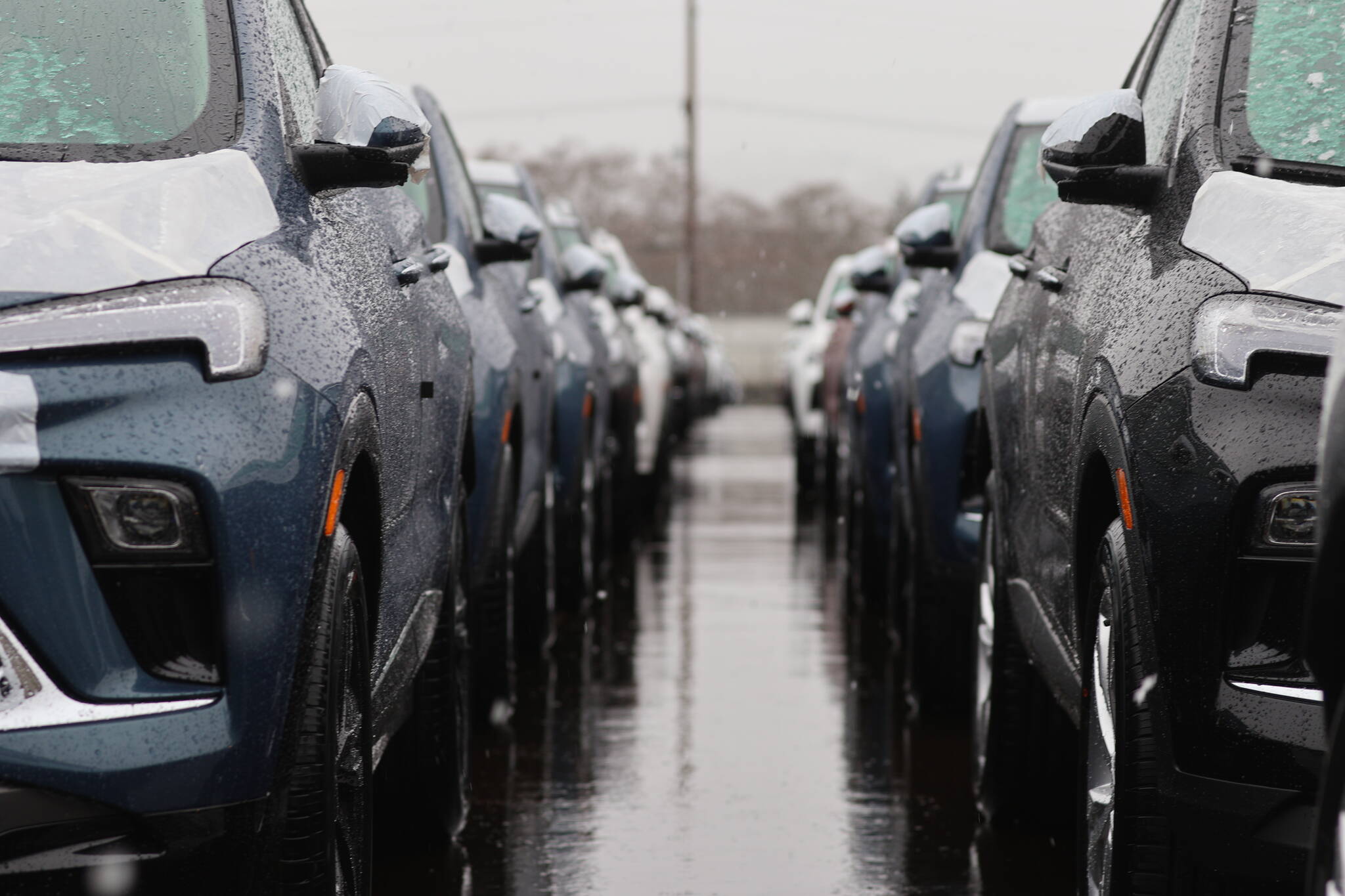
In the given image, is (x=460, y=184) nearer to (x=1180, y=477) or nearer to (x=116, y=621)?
(x=1180, y=477)

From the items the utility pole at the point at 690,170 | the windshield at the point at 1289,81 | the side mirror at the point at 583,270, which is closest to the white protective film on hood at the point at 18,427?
the windshield at the point at 1289,81

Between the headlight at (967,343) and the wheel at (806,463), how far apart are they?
35.6ft

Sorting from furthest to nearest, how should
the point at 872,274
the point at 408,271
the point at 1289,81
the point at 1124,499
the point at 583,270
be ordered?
the point at 872,274, the point at 583,270, the point at 408,271, the point at 1289,81, the point at 1124,499

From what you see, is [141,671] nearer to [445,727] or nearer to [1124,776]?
[1124,776]

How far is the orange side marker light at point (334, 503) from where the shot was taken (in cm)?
328

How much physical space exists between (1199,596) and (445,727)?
233 centimetres

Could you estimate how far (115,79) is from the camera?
3.79m

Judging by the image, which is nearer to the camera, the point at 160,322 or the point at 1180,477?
the point at 160,322

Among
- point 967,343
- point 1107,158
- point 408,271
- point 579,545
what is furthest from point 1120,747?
point 579,545

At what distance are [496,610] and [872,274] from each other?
4.18 metres

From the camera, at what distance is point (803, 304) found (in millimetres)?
27047

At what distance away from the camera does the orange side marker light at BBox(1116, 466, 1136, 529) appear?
354 cm

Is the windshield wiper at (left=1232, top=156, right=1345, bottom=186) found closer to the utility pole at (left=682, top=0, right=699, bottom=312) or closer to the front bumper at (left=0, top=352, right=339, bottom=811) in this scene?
the front bumper at (left=0, top=352, right=339, bottom=811)

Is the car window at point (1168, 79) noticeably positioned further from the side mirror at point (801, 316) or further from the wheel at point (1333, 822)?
the side mirror at point (801, 316)
